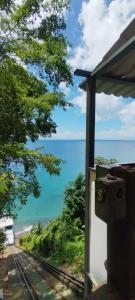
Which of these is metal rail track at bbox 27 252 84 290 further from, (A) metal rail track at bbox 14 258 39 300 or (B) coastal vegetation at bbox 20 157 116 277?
(A) metal rail track at bbox 14 258 39 300

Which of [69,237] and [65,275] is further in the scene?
[69,237]

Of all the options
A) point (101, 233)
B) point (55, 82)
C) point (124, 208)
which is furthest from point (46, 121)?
point (124, 208)

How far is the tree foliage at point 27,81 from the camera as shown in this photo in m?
5.97

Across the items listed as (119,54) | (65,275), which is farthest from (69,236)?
(119,54)

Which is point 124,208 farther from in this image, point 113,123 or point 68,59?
point 113,123

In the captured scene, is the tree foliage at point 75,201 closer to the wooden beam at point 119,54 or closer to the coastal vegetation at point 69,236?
the coastal vegetation at point 69,236

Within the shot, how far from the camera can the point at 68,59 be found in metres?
7.03

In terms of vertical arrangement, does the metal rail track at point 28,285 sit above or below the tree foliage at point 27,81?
below

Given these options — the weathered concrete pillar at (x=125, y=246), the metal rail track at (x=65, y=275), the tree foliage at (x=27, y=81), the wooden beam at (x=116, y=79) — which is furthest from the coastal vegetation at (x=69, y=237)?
the weathered concrete pillar at (x=125, y=246)

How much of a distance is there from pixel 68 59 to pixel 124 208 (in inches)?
264

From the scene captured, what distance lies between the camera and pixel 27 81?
6352 millimetres

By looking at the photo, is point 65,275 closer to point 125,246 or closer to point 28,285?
point 28,285

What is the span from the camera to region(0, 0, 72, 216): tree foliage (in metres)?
5.97

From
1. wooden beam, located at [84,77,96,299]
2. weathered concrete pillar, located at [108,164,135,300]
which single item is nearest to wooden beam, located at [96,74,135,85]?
wooden beam, located at [84,77,96,299]
